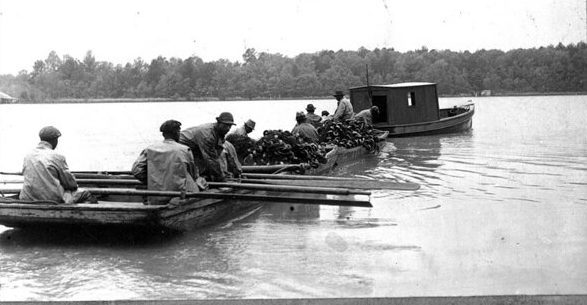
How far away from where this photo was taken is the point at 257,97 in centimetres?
9075

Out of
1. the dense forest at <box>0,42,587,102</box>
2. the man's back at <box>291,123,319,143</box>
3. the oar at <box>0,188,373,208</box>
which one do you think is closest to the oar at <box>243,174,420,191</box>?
the oar at <box>0,188,373,208</box>

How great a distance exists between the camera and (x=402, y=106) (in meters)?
25.8

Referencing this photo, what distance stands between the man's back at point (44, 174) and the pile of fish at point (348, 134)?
32.5 feet

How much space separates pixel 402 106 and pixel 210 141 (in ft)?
55.3

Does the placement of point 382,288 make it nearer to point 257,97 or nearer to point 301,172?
point 301,172

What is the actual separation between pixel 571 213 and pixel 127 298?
7.97 metres

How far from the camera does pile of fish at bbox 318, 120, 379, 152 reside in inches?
709

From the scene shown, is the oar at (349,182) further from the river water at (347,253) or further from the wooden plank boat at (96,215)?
the wooden plank boat at (96,215)

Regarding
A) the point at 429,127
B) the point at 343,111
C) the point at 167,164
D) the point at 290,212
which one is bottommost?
the point at 290,212

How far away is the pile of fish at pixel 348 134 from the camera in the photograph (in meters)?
18.0

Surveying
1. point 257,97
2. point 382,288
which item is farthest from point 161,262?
point 257,97

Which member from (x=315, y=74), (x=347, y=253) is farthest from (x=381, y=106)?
(x=315, y=74)

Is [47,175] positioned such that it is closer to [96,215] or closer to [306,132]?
[96,215]

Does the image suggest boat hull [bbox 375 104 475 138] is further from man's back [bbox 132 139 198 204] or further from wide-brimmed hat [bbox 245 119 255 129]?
man's back [bbox 132 139 198 204]
